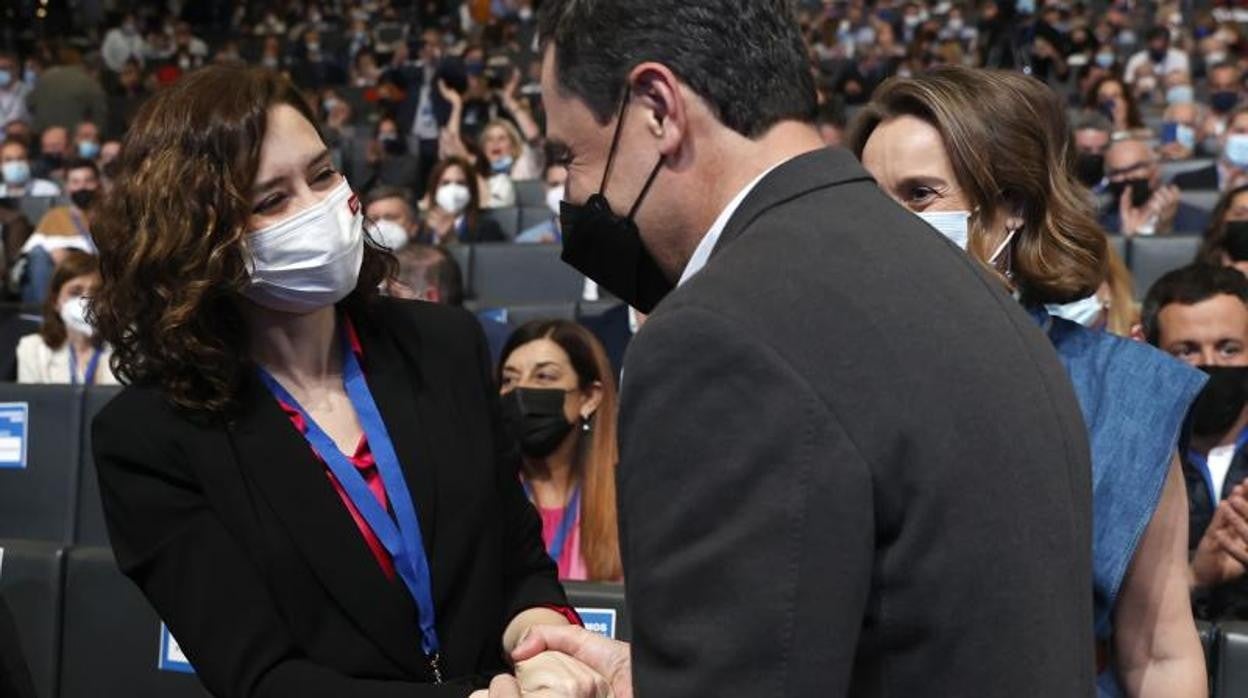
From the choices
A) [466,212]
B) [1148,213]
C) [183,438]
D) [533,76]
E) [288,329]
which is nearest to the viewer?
[183,438]

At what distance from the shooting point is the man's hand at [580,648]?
172 cm

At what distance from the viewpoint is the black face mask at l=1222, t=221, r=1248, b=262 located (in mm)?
4965

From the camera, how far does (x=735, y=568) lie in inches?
Answer: 42.6

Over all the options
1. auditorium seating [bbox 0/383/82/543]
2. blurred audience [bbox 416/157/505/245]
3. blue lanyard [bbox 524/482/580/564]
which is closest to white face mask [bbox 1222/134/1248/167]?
blurred audience [bbox 416/157/505/245]

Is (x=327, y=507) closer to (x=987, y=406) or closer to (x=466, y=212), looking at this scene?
(x=987, y=406)

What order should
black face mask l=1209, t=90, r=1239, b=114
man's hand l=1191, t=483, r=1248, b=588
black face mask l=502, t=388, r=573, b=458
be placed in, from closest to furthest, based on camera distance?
man's hand l=1191, t=483, r=1248, b=588
black face mask l=502, t=388, r=573, b=458
black face mask l=1209, t=90, r=1239, b=114

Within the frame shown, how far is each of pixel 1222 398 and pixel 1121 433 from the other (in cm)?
164

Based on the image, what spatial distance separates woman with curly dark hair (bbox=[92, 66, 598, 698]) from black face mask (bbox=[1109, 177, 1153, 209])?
253 inches

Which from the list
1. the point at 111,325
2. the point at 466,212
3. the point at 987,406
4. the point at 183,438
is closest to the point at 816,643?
the point at 987,406

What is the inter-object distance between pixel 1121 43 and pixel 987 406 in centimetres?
1678

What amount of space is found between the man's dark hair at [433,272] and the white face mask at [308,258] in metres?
3.34

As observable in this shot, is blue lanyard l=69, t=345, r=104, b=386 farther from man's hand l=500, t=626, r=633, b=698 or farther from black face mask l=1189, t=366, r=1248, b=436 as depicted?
man's hand l=500, t=626, r=633, b=698

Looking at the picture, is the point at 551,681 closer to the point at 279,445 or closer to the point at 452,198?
the point at 279,445

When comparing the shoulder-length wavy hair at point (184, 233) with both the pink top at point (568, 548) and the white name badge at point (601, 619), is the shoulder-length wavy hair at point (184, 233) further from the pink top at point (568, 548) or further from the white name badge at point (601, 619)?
the pink top at point (568, 548)
